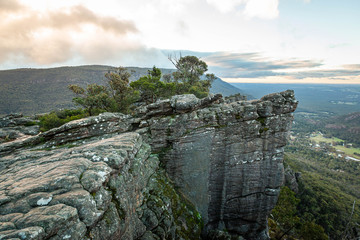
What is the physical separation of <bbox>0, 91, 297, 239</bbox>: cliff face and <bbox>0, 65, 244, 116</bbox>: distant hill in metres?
89.6

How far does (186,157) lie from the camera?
68.4 feet

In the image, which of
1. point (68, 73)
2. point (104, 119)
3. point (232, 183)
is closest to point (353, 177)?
point (232, 183)

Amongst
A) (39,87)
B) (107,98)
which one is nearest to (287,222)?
(107,98)

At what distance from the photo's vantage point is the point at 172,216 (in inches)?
661

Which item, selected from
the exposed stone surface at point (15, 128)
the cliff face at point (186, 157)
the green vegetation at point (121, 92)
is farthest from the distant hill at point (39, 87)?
the cliff face at point (186, 157)

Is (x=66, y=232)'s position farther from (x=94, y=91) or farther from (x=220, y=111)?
(x=94, y=91)

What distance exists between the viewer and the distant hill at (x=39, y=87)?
394ft

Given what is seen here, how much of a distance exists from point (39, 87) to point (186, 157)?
641 ft

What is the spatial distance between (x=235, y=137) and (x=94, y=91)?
29.3m

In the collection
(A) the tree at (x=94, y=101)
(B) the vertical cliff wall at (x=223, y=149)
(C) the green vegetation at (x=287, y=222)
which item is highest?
(A) the tree at (x=94, y=101)

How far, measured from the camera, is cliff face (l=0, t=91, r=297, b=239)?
46.8 feet

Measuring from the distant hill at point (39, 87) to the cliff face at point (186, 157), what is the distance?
89.6m

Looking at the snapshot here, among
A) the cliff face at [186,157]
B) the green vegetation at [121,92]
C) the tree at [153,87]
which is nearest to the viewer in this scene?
the cliff face at [186,157]

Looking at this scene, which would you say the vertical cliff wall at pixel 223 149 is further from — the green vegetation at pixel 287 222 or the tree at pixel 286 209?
the green vegetation at pixel 287 222
